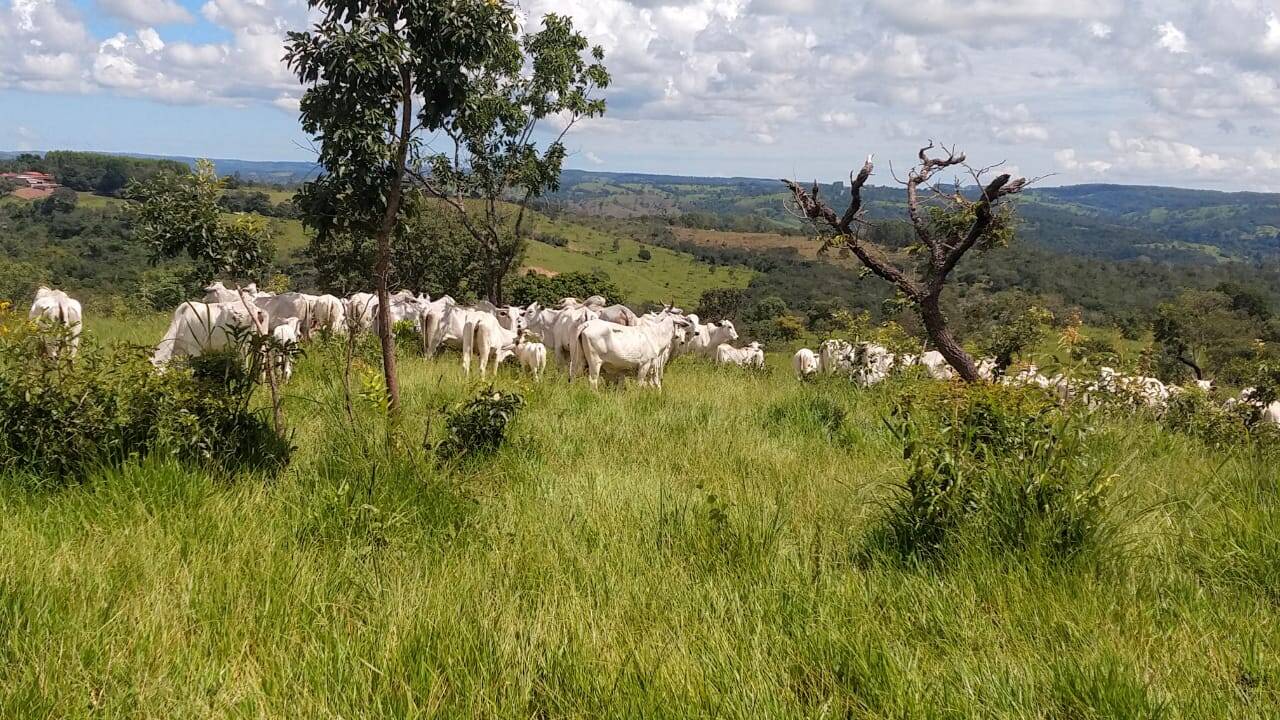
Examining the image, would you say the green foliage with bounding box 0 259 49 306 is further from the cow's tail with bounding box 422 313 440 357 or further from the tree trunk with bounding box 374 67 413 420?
the tree trunk with bounding box 374 67 413 420

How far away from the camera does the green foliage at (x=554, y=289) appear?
33.4 metres

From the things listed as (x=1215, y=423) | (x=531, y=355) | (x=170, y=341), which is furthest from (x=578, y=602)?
(x=531, y=355)

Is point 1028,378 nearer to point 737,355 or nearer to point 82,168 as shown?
point 737,355

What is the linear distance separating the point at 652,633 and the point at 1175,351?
39.8 metres

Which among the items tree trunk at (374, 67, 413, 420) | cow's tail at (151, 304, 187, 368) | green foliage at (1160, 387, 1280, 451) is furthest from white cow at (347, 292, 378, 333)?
green foliage at (1160, 387, 1280, 451)

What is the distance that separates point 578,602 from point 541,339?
1406 centimetres

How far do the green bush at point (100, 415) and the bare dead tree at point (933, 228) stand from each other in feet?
20.3

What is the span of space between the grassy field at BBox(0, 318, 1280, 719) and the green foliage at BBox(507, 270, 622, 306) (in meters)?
27.4

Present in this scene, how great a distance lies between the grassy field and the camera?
293 cm

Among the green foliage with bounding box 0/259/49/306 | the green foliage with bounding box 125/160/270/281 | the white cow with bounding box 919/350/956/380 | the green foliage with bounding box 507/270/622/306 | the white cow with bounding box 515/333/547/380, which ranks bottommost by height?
the green foliage with bounding box 507/270/622/306

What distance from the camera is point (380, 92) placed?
579cm

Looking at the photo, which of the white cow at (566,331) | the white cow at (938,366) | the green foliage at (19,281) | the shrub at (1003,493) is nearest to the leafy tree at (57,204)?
the green foliage at (19,281)

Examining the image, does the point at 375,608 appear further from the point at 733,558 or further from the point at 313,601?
the point at 733,558

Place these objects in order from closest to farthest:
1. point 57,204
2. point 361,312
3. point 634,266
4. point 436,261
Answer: point 361,312 → point 436,261 → point 57,204 → point 634,266
